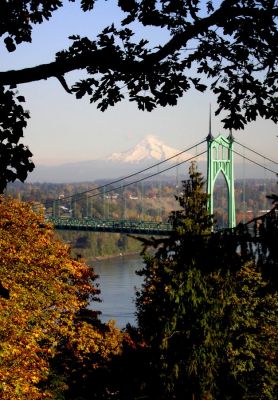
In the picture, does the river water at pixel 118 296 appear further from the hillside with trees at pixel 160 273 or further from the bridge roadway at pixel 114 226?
the hillside with trees at pixel 160 273

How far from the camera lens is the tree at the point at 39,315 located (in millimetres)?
15547

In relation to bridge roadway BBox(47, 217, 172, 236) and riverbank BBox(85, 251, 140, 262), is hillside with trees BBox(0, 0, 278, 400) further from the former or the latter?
riverbank BBox(85, 251, 140, 262)

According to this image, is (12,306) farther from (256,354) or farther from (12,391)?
(256,354)

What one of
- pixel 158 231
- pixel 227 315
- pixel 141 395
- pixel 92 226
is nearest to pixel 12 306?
pixel 141 395

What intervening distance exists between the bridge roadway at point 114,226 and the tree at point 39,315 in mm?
37922

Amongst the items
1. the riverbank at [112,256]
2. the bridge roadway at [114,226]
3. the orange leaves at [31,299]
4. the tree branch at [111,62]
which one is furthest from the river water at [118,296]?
the tree branch at [111,62]

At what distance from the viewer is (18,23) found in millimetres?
5070

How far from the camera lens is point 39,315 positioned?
1844 cm

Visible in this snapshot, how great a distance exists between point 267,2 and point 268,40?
0.75ft

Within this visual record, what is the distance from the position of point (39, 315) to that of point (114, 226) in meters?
47.9

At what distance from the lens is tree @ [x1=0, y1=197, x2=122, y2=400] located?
51.0 ft

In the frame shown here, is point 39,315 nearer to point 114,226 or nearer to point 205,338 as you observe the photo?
point 205,338

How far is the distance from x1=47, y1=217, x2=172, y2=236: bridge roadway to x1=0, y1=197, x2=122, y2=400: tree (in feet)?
124

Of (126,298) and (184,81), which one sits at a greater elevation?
(184,81)
